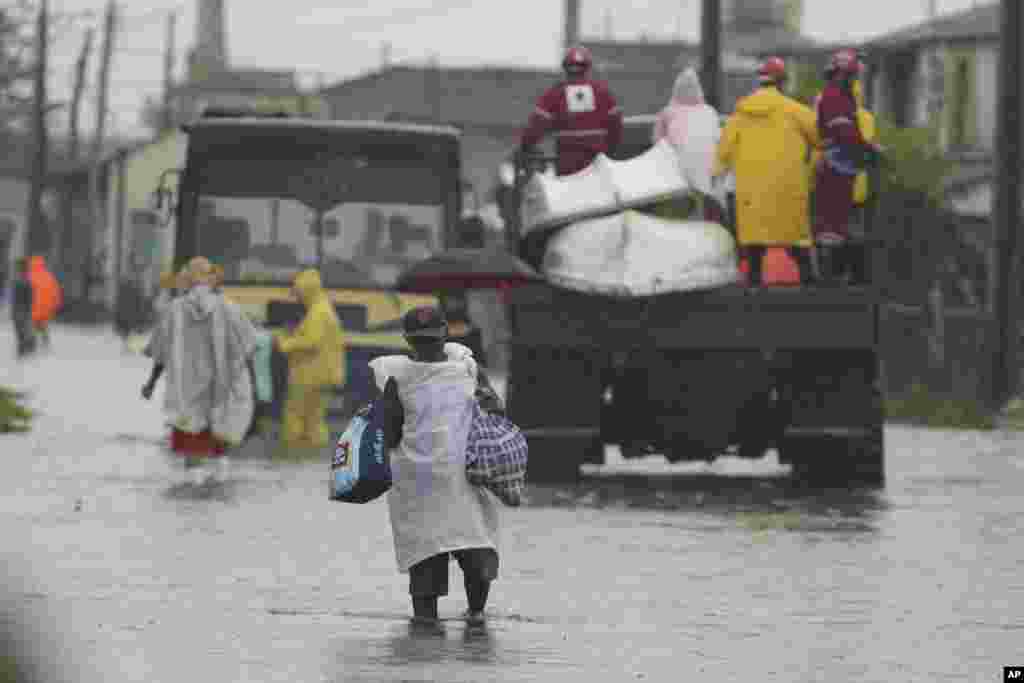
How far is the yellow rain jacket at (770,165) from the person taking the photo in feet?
67.9

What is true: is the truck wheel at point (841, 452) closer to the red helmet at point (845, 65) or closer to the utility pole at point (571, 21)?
the red helmet at point (845, 65)

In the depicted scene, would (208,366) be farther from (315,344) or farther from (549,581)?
(549,581)

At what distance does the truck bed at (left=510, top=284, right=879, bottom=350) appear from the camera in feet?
66.4

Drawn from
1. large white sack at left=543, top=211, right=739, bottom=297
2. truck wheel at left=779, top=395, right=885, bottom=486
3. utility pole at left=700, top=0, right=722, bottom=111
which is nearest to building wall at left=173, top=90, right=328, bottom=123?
utility pole at left=700, top=0, right=722, bottom=111

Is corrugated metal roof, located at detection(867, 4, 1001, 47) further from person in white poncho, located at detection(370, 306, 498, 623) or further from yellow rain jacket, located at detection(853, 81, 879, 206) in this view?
person in white poncho, located at detection(370, 306, 498, 623)

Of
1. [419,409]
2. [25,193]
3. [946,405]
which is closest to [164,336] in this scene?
[419,409]

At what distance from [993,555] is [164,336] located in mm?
8091

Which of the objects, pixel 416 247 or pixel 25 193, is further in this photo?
pixel 25 193

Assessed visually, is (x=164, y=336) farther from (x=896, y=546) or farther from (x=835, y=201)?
(x=896, y=546)

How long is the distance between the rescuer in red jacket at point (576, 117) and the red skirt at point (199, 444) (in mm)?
2958

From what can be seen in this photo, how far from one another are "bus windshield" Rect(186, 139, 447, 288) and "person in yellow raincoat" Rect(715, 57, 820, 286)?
273 inches

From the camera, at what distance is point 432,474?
40.6 ft

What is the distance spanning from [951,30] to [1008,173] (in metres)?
34.1

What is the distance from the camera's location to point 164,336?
22.1 metres
